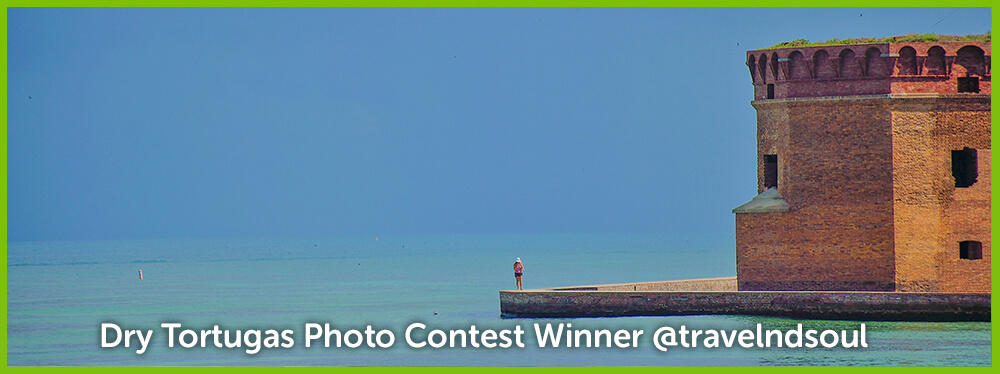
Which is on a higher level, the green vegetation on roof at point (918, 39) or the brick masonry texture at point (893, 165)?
the green vegetation on roof at point (918, 39)

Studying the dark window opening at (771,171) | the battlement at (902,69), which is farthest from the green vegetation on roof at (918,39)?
the dark window opening at (771,171)

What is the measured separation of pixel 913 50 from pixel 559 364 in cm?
1233

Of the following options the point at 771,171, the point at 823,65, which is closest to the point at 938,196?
the point at 823,65

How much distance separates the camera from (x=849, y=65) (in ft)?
115

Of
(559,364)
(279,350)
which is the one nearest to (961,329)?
(559,364)

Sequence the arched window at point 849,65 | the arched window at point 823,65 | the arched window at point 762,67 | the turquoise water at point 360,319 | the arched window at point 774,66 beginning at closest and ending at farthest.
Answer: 1. the turquoise water at point 360,319
2. the arched window at point 849,65
3. the arched window at point 823,65
4. the arched window at point 774,66
5. the arched window at point 762,67

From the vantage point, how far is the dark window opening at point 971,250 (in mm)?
34875

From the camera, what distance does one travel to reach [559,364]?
28.6 m

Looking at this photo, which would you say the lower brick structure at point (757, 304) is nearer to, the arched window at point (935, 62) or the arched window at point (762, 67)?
the arched window at point (935, 62)

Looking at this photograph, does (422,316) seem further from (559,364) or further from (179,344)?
(559,364)

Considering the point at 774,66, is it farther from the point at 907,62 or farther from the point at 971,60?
the point at 971,60

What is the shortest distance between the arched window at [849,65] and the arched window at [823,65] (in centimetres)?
21

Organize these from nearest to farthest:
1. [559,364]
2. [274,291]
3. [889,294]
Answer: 1. [559,364]
2. [889,294]
3. [274,291]

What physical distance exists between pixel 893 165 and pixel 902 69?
7.38ft
